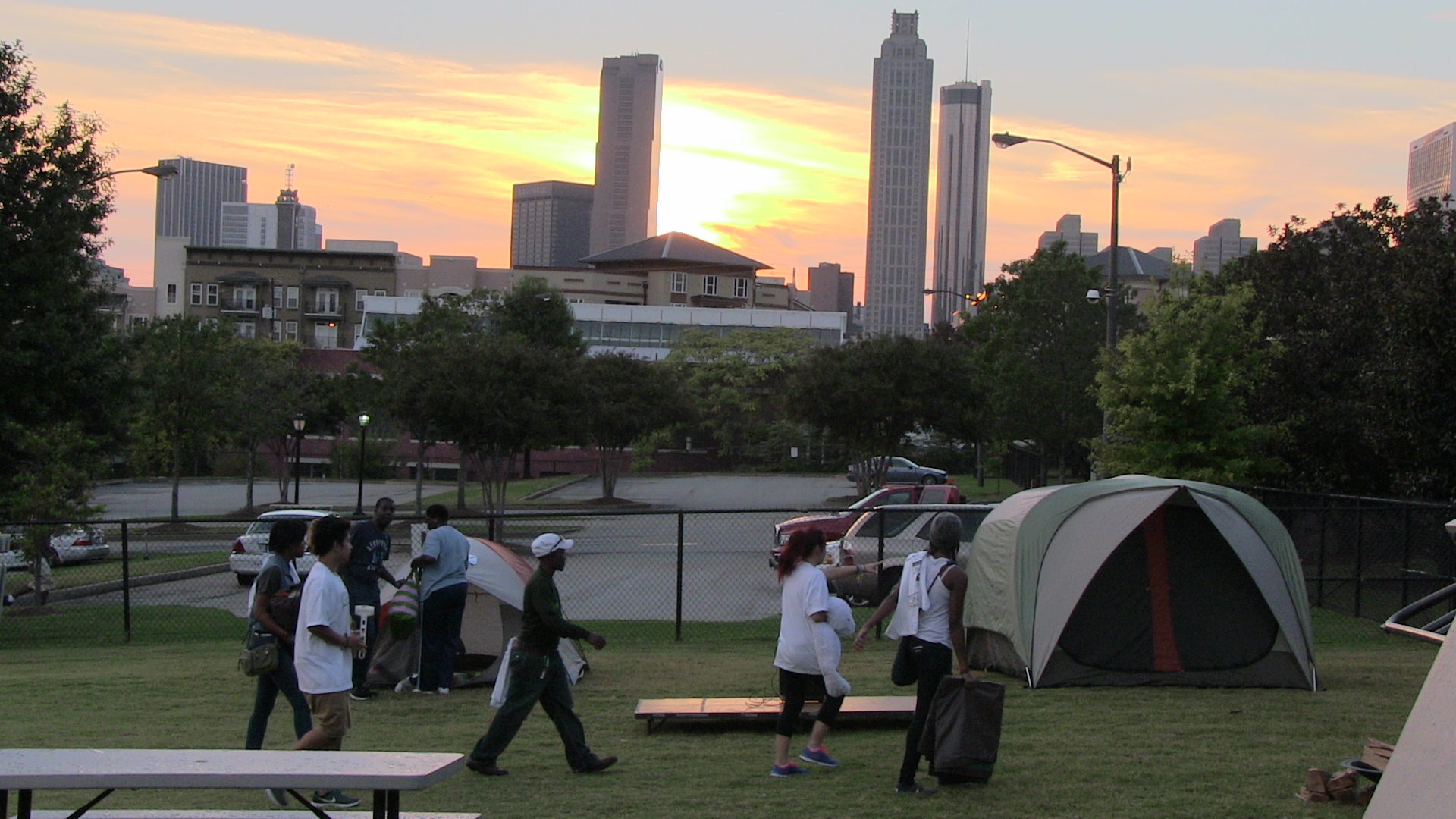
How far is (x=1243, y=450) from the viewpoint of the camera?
21.9 m

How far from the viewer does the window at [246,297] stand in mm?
100938

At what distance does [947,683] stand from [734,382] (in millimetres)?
60058

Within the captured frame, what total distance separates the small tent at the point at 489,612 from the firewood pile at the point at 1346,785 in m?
6.60

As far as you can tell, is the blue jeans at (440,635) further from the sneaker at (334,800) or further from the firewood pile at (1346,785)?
the firewood pile at (1346,785)

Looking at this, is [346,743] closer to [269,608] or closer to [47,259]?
[269,608]

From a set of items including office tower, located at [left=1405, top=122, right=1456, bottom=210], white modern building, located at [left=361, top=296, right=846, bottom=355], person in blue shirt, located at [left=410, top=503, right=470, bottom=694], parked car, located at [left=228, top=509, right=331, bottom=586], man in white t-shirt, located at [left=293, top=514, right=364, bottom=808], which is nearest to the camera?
man in white t-shirt, located at [left=293, top=514, right=364, bottom=808]

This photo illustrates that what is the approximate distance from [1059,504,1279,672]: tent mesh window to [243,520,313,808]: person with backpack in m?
6.82

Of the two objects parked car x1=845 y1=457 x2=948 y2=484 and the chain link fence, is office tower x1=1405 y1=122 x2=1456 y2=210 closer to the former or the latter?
parked car x1=845 y1=457 x2=948 y2=484

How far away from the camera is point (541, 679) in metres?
8.16

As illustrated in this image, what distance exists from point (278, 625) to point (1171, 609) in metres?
7.94

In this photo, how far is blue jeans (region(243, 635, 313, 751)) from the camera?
765cm

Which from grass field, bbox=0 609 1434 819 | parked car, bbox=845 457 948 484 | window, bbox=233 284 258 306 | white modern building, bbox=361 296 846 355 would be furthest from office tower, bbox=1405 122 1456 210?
grass field, bbox=0 609 1434 819

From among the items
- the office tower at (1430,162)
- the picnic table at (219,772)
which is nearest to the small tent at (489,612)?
the picnic table at (219,772)

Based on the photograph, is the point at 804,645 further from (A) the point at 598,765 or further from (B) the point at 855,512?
(B) the point at 855,512
